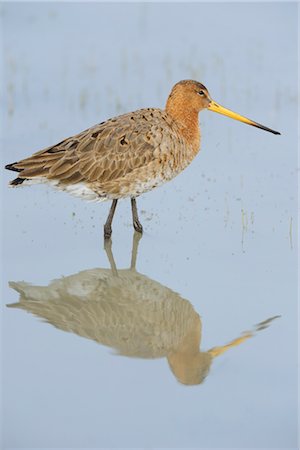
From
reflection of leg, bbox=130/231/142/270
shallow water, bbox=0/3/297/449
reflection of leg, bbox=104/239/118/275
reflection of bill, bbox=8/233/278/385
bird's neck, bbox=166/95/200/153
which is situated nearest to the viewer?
shallow water, bbox=0/3/297/449

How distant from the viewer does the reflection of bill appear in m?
5.84

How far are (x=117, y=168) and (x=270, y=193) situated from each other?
1916 mm

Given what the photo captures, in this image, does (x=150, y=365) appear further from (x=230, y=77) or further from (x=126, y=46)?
(x=126, y=46)

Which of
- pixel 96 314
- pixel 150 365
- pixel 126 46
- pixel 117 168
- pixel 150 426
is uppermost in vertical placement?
pixel 126 46

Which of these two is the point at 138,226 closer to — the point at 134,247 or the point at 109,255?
the point at 134,247

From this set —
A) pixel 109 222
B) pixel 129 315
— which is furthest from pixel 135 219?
pixel 129 315

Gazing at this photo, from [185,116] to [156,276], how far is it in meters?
1.76

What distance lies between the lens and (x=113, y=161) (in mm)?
7742

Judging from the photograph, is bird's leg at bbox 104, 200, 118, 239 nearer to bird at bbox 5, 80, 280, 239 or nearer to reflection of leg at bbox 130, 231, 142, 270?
bird at bbox 5, 80, 280, 239

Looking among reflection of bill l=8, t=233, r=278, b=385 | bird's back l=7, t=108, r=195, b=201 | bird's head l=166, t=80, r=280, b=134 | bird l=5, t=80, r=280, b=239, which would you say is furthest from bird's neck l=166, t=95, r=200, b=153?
reflection of bill l=8, t=233, r=278, b=385

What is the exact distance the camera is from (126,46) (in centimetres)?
1450

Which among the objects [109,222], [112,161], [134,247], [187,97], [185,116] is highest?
[187,97]

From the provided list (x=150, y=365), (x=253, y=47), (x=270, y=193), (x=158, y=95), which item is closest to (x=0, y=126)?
(x=158, y=95)

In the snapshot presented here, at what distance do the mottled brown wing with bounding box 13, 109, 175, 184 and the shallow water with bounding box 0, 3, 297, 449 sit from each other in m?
0.57
